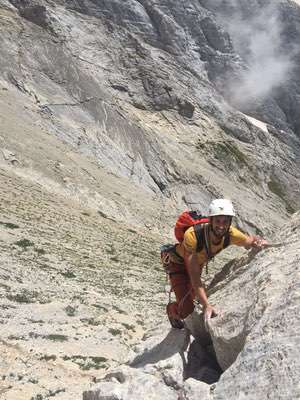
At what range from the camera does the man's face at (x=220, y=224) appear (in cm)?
914

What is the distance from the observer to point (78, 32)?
387ft

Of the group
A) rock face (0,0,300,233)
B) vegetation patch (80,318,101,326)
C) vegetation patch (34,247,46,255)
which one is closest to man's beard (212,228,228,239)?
vegetation patch (80,318,101,326)

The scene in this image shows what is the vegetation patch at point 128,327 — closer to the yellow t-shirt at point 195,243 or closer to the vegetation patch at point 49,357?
the vegetation patch at point 49,357

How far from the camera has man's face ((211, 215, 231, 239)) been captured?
914cm

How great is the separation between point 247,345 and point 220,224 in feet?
7.25

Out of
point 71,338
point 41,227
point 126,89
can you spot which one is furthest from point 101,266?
point 126,89

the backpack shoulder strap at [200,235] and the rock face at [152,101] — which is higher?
the rock face at [152,101]

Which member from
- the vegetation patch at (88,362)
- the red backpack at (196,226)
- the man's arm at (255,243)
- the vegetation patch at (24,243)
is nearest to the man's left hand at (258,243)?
the man's arm at (255,243)

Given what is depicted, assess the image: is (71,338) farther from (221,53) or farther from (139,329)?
(221,53)

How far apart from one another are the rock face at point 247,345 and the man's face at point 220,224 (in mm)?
1257

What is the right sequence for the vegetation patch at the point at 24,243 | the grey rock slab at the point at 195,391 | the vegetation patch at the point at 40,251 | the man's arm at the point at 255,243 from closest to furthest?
the grey rock slab at the point at 195,391, the man's arm at the point at 255,243, the vegetation patch at the point at 40,251, the vegetation patch at the point at 24,243

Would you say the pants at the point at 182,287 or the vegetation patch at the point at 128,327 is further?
the vegetation patch at the point at 128,327

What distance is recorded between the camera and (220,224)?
9.16m

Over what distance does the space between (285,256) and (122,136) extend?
66496 mm
